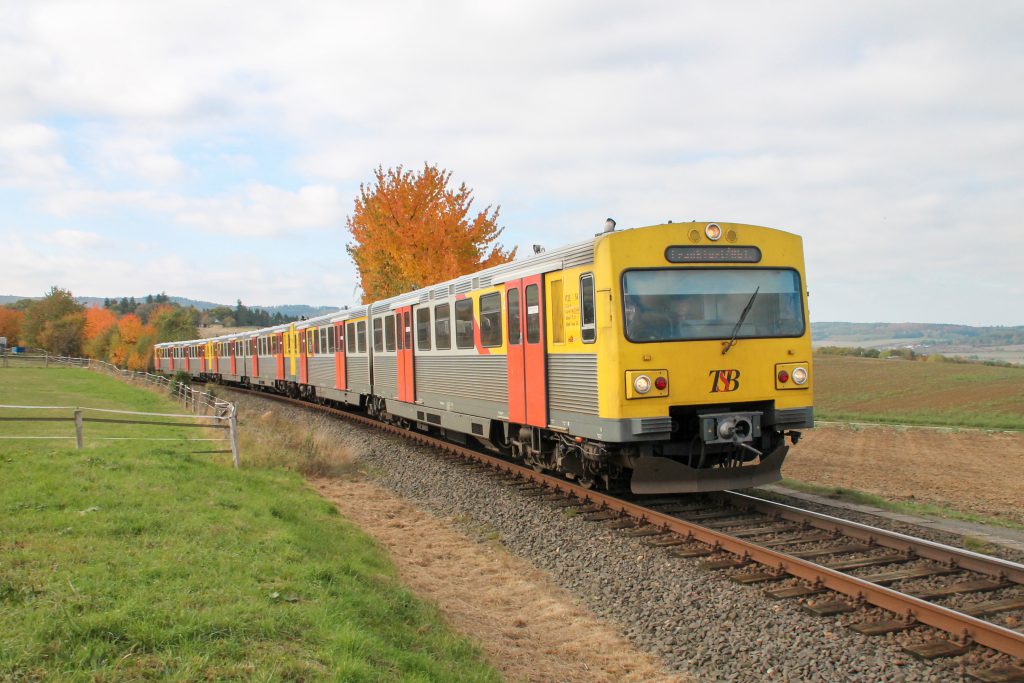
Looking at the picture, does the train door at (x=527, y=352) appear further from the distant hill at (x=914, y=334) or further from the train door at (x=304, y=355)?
the distant hill at (x=914, y=334)

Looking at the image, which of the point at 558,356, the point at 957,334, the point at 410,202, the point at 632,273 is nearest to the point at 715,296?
the point at 632,273

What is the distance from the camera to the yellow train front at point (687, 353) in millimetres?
8344

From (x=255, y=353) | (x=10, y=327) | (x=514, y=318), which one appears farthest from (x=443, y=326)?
(x=10, y=327)

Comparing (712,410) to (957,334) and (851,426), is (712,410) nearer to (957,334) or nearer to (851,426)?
(851,426)

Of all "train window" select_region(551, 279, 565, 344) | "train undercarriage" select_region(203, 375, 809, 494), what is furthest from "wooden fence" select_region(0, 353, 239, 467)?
"train undercarriage" select_region(203, 375, 809, 494)

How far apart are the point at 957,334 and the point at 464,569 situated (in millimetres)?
111730

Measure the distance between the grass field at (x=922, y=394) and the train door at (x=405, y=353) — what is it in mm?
16717

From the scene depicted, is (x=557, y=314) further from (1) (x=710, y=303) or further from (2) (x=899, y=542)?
(2) (x=899, y=542)

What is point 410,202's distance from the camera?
24312 millimetres

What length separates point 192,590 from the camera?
17.2 feet

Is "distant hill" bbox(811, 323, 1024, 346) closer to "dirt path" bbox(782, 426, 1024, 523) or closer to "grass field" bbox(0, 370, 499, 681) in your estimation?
"dirt path" bbox(782, 426, 1024, 523)

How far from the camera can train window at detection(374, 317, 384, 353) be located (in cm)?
1752

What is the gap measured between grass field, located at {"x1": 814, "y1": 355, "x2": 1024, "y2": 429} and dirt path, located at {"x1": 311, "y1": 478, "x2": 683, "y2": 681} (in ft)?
69.1

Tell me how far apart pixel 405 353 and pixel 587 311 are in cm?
767
